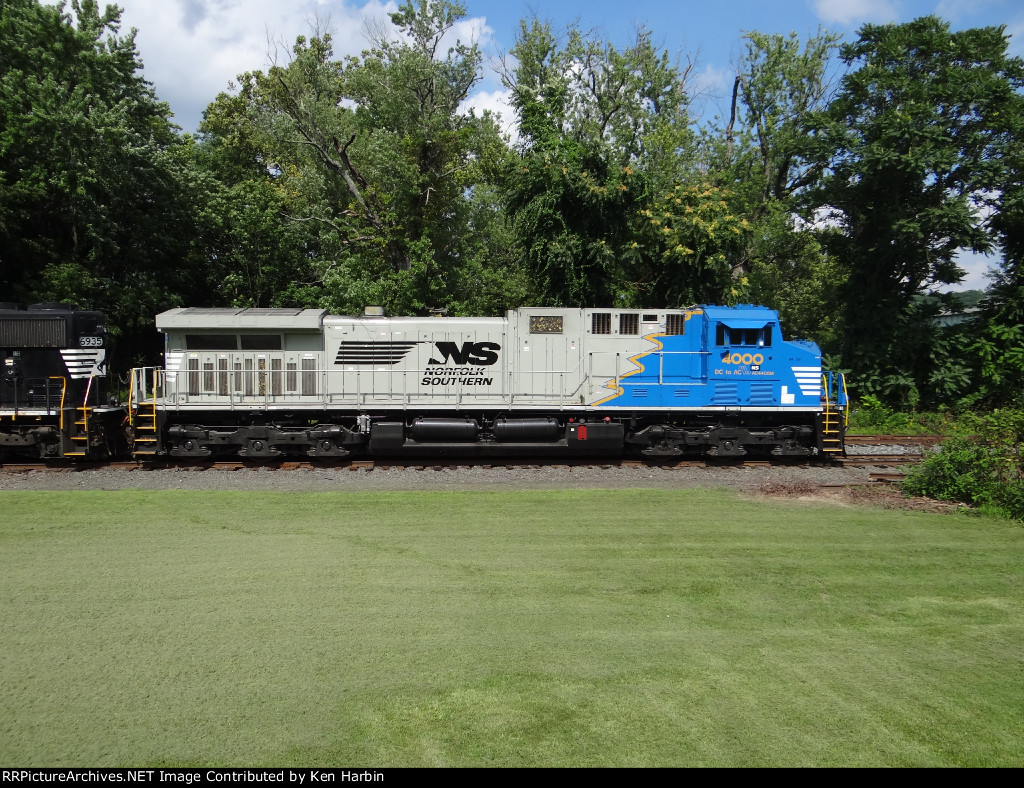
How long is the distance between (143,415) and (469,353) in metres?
7.39

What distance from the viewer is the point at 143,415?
15.0 metres

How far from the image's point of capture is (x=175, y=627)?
647 cm

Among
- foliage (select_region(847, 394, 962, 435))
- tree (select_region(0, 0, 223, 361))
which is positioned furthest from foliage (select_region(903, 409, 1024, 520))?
tree (select_region(0, 0, 223, 361))

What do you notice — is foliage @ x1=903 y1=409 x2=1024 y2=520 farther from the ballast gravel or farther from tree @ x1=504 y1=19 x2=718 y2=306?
tree @ x1=504 y1=19 x2=718 y2=306

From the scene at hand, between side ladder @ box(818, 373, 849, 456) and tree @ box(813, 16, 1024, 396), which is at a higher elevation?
tree @ box(813, 16, 1024, 396)

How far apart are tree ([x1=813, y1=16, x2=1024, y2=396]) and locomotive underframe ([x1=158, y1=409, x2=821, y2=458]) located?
9.73 meters

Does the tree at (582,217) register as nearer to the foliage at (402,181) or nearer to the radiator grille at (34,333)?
the foliage at (402,181)

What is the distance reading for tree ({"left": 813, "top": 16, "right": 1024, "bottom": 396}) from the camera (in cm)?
2098

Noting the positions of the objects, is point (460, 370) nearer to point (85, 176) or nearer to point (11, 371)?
point (11, 371)

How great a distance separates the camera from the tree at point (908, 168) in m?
21.0

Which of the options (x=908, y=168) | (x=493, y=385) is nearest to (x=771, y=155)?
(x=908, y=168)

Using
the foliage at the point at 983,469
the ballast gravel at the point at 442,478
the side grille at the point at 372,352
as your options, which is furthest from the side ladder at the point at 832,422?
the side grille at the point at 372,352

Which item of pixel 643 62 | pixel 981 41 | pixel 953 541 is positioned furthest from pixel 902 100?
pixel 953 541
